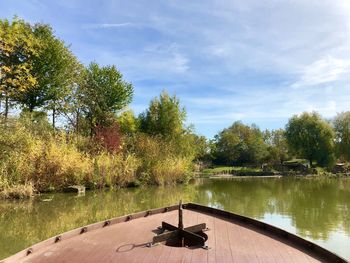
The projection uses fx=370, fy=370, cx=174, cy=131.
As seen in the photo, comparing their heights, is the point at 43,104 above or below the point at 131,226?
above

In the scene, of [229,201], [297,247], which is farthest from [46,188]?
[297,247]

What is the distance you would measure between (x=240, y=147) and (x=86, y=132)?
84.9ft

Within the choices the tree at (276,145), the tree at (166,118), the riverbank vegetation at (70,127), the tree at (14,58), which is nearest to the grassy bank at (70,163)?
the riverbank vegetation at (70,127)

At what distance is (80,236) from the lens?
6027 millimetres

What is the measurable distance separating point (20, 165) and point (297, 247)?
13.6m

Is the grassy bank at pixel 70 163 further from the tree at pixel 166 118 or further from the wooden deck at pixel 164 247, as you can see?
the wooden deck at pixel 164 247

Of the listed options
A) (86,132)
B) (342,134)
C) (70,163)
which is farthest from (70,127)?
(342,134)

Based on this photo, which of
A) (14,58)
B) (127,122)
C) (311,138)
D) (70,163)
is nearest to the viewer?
(70,163)

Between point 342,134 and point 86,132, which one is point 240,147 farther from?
point 86,132

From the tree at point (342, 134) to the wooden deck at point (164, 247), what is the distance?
44.1 metres

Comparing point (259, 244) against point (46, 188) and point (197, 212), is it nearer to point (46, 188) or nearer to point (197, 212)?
point (197, 212)

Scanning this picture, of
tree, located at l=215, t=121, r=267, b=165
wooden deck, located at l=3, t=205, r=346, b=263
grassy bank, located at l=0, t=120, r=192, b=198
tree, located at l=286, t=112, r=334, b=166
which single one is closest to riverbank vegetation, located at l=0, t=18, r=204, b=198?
grassy bank, located at l=0, t=120, r=192, b=198

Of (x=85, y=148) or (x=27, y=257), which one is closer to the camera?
(x=27, y=257)

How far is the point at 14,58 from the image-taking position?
85.4 ft
